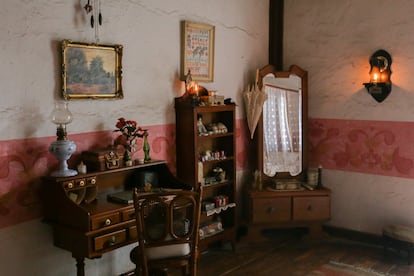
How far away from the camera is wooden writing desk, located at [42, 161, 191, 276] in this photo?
2.65 meters

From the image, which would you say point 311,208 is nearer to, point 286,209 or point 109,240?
point 286,209

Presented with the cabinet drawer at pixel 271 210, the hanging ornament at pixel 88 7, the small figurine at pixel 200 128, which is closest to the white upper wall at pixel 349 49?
the cabinet drawer at pixel 271 210

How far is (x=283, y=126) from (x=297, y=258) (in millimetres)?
1251

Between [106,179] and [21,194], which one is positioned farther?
[106,179]

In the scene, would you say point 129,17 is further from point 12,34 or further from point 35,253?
point 35,253

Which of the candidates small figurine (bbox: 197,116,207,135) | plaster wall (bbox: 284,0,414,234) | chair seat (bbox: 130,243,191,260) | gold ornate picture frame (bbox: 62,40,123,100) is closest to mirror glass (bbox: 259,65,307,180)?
plaster wall (bbox: 284,0,414,234)

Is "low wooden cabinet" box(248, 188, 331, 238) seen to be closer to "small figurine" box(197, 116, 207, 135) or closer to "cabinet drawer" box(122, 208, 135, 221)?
"small figurine" box(197, 116, 207, 135)

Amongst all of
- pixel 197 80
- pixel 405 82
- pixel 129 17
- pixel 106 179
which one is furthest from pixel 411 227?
pixel 129 17

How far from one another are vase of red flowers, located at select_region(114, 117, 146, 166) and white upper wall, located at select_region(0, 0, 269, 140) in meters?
0.12

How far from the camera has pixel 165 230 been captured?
104 inches

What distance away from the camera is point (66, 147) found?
8.90 feet

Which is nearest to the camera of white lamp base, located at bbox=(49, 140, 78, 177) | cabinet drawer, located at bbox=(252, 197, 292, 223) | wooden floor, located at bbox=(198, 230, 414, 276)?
white lamp base, located at bbox=(49, 140, 78, 177)

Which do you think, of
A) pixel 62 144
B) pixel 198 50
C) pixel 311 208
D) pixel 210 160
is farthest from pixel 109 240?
pixel 311 208

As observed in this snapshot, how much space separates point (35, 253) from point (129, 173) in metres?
0.85
